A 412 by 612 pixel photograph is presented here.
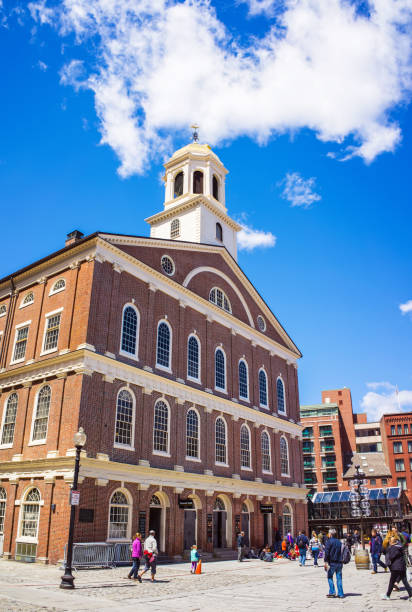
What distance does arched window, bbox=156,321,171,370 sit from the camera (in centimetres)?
2964

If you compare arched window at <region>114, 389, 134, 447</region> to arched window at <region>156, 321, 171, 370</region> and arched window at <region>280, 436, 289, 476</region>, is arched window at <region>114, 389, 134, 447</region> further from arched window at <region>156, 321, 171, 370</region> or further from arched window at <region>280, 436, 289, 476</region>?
arched window at <region>280, 436, 289, 476</region>

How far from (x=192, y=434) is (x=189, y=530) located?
5.11 metres

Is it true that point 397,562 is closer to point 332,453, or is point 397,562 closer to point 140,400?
point 140,400

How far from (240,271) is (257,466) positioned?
46.2 feet

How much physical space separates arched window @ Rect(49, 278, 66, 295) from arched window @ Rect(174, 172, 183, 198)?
1792cm

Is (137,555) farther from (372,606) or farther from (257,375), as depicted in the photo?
(257,375)

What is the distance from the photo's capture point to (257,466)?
36.4m

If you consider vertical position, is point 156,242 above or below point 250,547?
above

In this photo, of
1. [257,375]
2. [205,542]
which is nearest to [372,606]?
[205,542]

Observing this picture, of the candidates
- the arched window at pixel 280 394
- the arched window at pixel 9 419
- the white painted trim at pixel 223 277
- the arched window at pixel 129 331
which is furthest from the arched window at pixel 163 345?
the arched window at pixel 280 394

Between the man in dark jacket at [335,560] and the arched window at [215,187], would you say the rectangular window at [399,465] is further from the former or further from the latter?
the man in dark jacket at [335,560]

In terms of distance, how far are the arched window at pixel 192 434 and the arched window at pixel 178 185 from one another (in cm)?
1998

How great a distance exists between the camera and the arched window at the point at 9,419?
89.5 feet

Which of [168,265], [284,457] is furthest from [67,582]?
[284,457]
